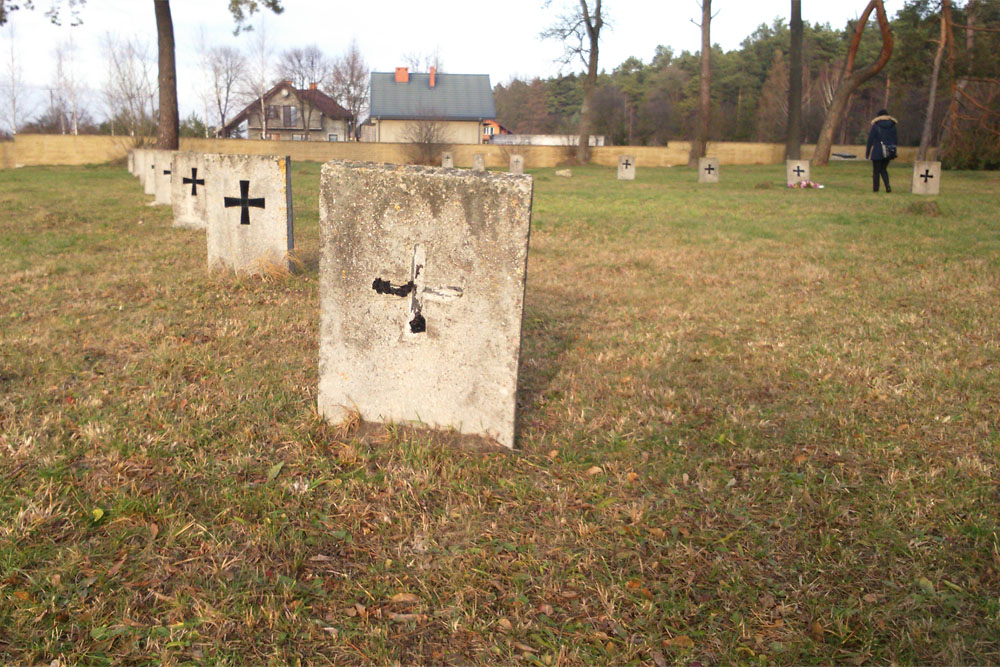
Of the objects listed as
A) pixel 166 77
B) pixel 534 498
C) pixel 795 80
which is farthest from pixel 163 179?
pixel 795 80

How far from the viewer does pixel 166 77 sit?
24.5 meters

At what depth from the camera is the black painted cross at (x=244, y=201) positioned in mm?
7113

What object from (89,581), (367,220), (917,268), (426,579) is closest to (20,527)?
(89,581)

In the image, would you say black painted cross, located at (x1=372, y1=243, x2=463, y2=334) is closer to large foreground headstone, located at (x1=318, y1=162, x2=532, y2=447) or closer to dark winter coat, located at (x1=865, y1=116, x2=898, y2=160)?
large foreground headstone, located at (x1=318, y1=162, x2=532, y2=447)

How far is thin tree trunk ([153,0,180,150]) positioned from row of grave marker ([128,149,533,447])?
78.5ft

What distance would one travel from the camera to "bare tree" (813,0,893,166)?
2331 centimetres

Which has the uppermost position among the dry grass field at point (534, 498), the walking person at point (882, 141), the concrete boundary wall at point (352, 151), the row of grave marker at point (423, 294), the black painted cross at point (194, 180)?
the concrete boundary wall at point (352, 151)

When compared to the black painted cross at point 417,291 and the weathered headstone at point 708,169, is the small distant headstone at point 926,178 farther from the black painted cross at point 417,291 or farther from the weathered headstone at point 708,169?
the black painted cross at point 417,291

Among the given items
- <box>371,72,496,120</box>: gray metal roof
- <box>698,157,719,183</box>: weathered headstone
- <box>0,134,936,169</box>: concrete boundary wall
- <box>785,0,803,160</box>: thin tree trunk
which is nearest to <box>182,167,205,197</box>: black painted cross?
<box>698,157,719,183</box>: weathered headstone

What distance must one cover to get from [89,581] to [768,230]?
10494mm

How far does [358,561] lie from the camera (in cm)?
274

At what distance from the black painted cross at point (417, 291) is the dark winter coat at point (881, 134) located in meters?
16.7

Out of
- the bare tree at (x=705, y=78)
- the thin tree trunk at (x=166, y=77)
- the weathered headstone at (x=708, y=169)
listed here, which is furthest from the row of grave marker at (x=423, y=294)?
the bare tree at (x=705, y=78)

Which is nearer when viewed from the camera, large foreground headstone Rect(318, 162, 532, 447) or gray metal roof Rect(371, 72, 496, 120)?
large foreground headstone Rect(318, 162, 532, 447)
